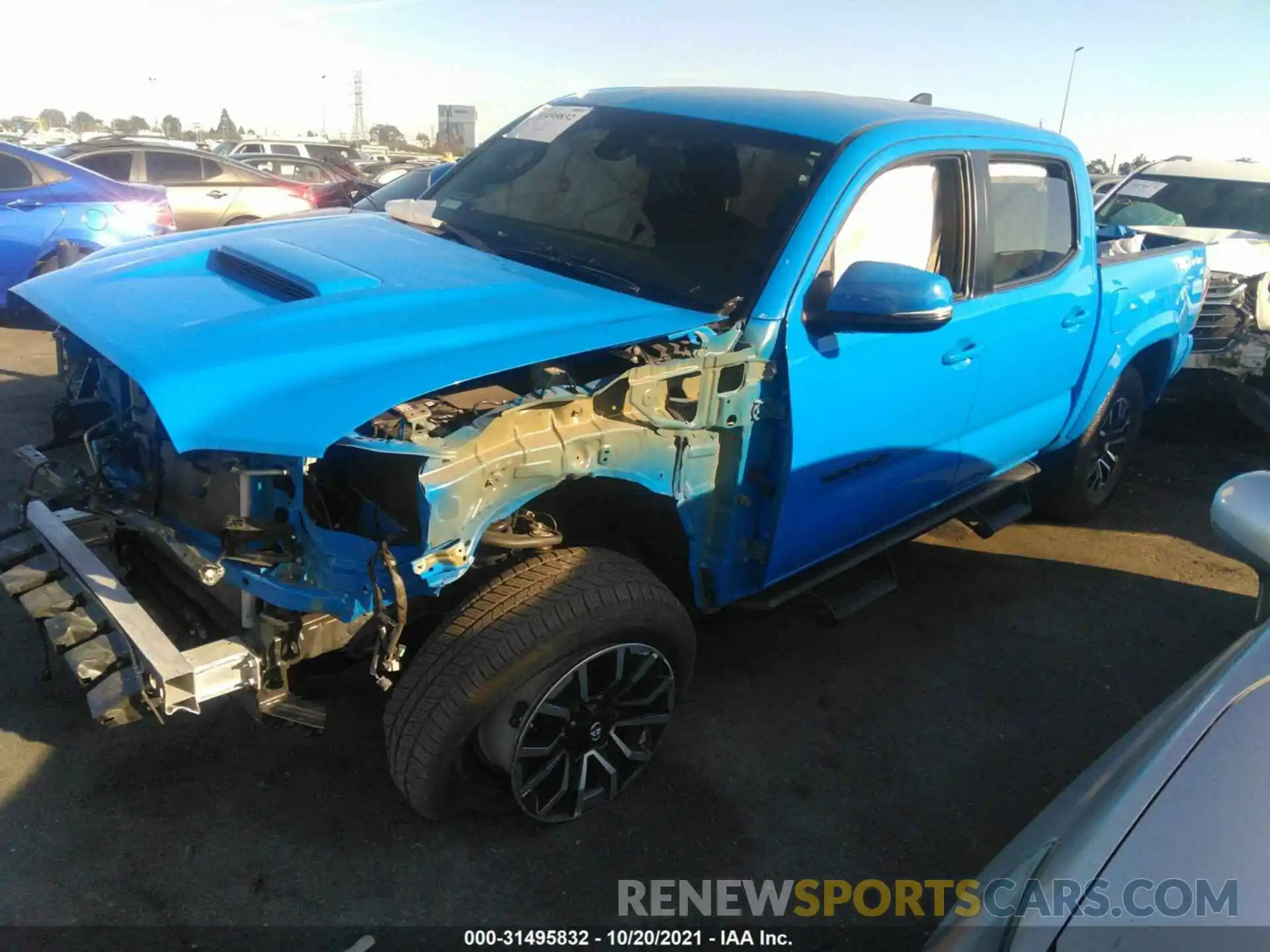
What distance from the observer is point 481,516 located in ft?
7.23

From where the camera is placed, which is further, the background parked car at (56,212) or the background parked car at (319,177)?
the background parked car at (319,177)

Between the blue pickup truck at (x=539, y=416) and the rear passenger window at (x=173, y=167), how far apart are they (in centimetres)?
791

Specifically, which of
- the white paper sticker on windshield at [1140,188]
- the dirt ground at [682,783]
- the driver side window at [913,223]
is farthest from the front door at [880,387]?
the white paper sticker on windshield at [1140,188]

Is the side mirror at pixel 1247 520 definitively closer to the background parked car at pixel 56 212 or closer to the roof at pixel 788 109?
the roof at pixel 788 109

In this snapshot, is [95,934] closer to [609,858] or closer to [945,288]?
[609,858]

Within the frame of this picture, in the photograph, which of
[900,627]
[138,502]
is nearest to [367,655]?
[138,502]

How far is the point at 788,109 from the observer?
3301 mm

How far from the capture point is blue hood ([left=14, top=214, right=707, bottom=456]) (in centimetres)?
202

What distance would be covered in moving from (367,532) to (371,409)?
0.50 metres

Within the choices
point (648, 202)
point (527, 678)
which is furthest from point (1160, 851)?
point (648, 202)

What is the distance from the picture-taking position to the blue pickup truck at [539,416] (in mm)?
2184

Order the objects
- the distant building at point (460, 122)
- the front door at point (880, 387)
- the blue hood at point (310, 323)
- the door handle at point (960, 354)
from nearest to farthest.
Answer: the blue hood at point (310, 323)
the front door at point (880, 387)
the door handle at point (960, 354)
the distant building at point (460, 122)

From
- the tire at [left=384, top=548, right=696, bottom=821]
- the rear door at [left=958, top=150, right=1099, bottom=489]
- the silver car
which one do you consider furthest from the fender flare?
the silver car

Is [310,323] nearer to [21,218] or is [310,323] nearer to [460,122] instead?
[21,218]
